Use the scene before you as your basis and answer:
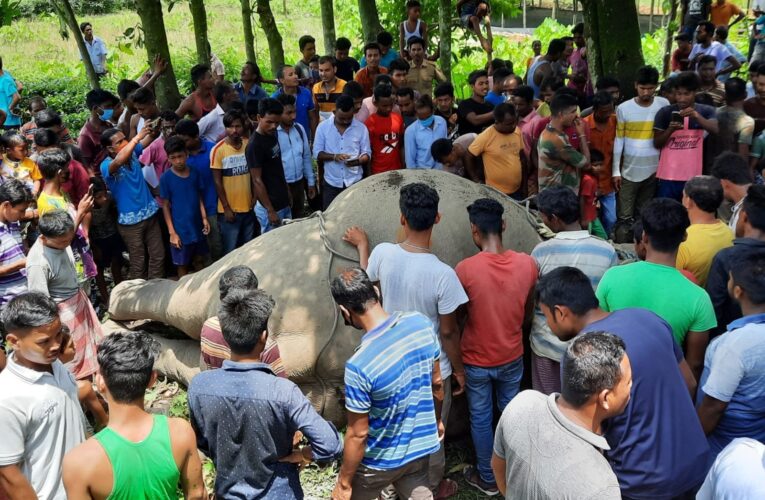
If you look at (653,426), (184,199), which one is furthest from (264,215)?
(653,426)

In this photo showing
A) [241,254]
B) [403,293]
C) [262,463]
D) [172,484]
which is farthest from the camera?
[241,254]

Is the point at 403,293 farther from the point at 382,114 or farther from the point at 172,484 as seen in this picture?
the point at 382,114

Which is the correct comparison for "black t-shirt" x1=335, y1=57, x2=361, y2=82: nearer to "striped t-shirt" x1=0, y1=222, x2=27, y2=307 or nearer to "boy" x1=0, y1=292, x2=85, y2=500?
"striped t-shirt" x1=0, y1=222, x2=27, y2=307

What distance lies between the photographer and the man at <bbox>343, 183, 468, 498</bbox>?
13.1ft

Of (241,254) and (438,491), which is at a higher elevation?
(241,254)

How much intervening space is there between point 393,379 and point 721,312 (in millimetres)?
2131

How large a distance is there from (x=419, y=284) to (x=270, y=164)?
3.27 metres

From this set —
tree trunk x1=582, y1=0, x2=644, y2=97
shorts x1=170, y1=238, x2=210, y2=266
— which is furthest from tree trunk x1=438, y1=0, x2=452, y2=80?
shorts x1=170, y1=238, x2=210, y2=266

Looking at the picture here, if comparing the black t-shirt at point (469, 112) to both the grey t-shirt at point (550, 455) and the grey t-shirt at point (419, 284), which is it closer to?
the grey t-shirt at point (419, 284)

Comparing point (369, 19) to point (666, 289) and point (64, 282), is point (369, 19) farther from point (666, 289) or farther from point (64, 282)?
point (666, 289)

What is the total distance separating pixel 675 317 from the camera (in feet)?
11.8

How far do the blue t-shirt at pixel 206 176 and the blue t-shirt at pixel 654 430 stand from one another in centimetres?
479

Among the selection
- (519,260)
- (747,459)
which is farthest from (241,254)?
(747,459)

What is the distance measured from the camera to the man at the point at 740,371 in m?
3.17
